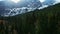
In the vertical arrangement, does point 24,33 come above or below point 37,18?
below

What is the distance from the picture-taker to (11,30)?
15273 mm

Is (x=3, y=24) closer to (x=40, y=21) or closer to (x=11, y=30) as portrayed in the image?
(x=11, y=30)

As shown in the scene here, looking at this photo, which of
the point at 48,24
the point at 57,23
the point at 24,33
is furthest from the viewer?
the point at 24,33

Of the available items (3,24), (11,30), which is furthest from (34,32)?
(3,24)

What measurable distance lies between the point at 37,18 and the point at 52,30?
4.81 feet

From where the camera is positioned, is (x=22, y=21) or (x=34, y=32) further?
(x=22, y=21)

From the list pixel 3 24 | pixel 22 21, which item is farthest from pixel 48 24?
pixel 3 24

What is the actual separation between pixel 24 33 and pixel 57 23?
3173 millimetres

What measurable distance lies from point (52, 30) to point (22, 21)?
2.98m

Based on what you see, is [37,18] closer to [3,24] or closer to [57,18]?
[57,18]

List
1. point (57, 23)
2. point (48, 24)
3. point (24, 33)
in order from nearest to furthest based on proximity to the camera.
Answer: point (57, 23) < point (48, 24) < point (24, 33)

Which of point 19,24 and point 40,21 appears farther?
point 19,24

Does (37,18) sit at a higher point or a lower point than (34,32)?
higher

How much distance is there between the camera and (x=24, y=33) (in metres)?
15.2
